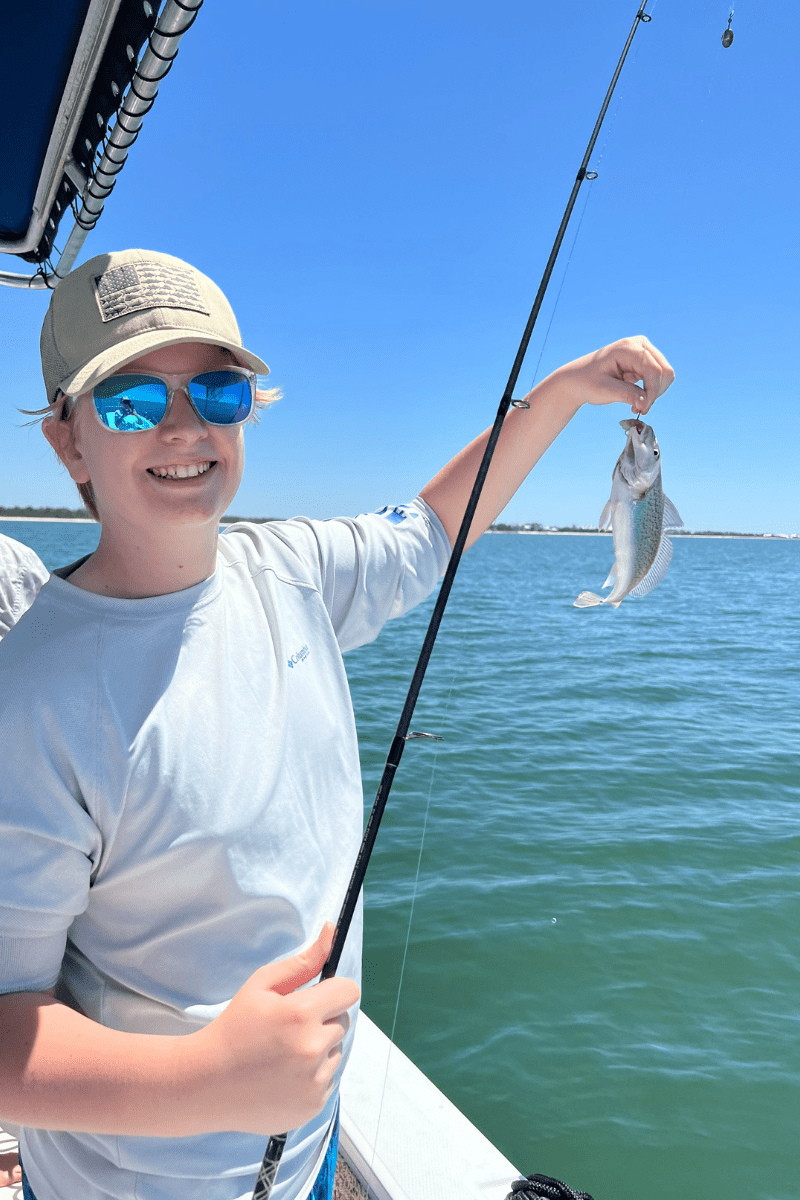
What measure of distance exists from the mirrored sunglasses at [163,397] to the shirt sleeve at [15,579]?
1.73m

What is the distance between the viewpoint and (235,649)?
52.5 inches

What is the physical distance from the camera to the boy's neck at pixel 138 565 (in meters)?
1.25

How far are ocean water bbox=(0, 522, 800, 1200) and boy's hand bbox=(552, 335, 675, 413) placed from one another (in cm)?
341

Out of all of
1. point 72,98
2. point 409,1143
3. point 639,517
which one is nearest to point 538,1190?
point 409,1143

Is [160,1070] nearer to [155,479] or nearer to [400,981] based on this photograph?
[155,479]

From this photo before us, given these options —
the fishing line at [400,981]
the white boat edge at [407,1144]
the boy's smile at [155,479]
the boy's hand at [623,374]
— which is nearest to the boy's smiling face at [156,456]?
the boy's smile at [155,479]

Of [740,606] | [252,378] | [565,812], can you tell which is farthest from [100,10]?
[740,606]

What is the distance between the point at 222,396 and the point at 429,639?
2.76ft

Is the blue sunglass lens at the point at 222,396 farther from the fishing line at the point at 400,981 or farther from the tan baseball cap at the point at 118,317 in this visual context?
the fishing line at the point at 400,981

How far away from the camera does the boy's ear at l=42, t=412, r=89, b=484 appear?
1.29 m

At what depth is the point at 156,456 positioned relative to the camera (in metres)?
1.22

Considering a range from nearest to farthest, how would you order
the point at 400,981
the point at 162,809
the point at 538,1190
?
the point at 162,809 → the point at 538,1190 → the point at 400,981

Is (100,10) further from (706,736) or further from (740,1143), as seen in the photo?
(706,736)

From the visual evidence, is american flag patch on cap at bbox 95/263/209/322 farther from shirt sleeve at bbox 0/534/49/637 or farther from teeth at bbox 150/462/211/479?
shirt sleeve at bbox 0/534/49/637
